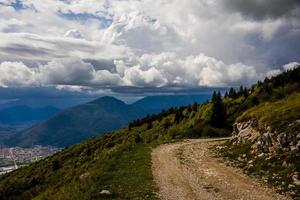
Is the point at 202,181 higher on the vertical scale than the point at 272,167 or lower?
lower

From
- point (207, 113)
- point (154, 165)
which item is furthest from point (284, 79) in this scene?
point (154, 165)

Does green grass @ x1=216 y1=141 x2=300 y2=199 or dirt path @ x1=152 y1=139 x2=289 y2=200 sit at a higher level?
green grass @ x1=216 y1=141 x2=300 y2=199

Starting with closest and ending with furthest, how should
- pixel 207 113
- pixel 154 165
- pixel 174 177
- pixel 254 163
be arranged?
pixel 174 177 < pixel 254 163 < pixel 154 165 < pixel 207 113

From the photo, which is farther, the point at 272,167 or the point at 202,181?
the point at 272,167

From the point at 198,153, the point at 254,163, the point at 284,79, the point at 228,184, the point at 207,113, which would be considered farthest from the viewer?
the point at 207,113

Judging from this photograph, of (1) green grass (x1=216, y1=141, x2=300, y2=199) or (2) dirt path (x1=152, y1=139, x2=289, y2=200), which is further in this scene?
(1) green grass (x1=216, y1=141, x2=300, y2=199)

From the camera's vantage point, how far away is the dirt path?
85.1ft

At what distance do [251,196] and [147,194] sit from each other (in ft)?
23.5

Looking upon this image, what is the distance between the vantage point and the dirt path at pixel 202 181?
25923mm

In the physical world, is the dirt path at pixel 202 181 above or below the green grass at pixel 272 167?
below

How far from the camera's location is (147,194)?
86.8ft

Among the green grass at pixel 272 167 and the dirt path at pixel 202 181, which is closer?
the dirt path at pixel 202 181

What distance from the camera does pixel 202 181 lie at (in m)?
30.9

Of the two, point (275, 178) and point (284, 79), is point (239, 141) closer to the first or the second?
point (275, 178)
